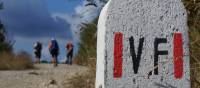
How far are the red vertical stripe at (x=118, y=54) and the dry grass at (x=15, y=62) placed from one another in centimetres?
1839

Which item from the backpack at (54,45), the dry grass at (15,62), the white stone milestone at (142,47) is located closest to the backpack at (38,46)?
the dry grass at (15,62)

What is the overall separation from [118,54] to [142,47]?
195mm

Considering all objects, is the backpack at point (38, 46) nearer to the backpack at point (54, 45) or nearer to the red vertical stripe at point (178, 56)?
the backpack at point (54, 45)

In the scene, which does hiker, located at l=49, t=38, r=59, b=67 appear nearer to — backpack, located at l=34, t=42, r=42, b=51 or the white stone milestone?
backpack, located at l=34, t=42, r=42, b=51

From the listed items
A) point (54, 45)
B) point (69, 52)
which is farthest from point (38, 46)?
point (54, 45)

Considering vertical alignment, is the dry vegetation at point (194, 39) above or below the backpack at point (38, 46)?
below

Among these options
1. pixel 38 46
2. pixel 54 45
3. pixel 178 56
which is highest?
pixel 38 46

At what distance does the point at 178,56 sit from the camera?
208 inches

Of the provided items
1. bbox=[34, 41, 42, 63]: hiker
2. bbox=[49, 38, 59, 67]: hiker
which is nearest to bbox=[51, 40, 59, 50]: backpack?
bbox=[49, 38, 59, 67]: hiker

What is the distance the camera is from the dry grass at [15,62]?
23844 millimetres

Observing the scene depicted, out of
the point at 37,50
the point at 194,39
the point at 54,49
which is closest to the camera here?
the point at 194,39

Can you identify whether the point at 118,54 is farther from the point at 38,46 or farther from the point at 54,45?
the point at 38,46

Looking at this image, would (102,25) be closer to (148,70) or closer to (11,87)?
(148,70)

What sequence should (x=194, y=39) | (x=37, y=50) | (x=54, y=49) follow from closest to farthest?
(x=194, y=39), (x=54, y=49), (x=37, y=50)
